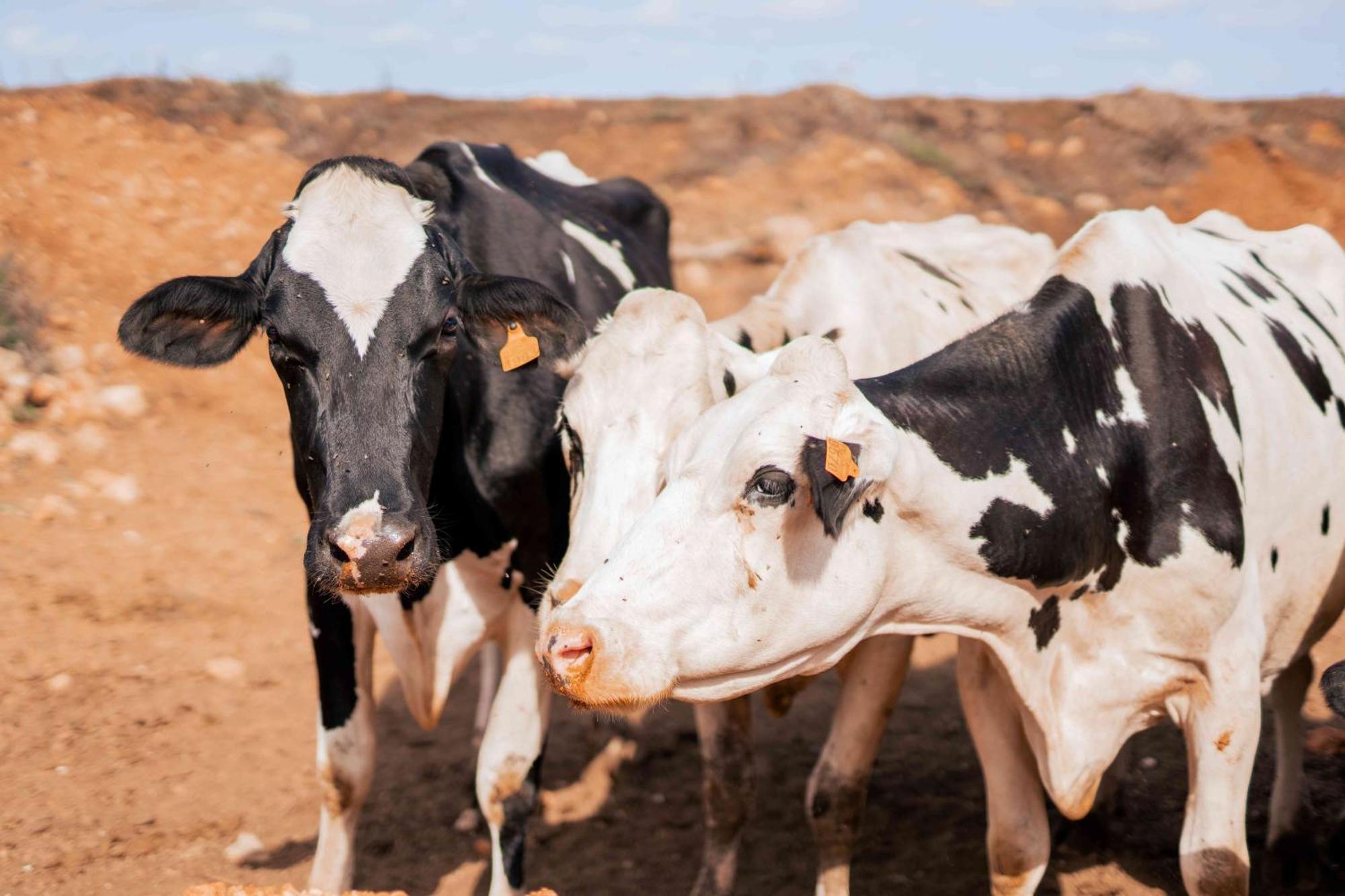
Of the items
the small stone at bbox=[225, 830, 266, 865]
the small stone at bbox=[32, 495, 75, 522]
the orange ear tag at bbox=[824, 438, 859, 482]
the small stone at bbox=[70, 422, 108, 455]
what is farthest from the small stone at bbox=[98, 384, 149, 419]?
the orange ear tag at bbox=[824, 438, 859, 482]

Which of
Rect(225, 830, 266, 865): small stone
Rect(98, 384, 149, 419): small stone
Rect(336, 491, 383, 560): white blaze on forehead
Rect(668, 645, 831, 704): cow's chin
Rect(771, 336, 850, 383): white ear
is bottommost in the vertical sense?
Rect(225, 830, 266, 865): small stone

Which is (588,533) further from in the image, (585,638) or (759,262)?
(759,262)

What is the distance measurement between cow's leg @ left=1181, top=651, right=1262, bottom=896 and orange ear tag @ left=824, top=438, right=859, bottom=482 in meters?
1.47

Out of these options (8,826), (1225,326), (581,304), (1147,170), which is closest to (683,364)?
(581,304)

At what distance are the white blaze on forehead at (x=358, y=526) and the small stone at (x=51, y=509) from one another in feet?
16.5

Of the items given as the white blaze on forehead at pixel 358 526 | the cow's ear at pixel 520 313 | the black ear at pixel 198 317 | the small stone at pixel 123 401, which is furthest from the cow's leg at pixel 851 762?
the small stone at pixel 123 401

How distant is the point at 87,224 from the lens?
1105 centimetres

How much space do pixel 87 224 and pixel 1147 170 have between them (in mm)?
11454

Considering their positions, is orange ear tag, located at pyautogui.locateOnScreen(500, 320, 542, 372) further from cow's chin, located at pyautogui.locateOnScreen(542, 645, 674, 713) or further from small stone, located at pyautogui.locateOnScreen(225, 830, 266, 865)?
small stone, located at pyautogui.locateOnScreen(225, 830, 266, 865)

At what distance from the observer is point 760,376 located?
3.85 meters

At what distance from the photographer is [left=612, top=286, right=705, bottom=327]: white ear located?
393 centimetres

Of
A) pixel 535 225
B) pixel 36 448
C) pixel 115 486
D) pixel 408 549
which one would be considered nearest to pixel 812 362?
pixel 408 549

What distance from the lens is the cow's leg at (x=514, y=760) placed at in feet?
14.3

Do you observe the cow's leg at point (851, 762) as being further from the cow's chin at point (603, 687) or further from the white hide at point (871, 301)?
the cow's chin at point (603, 687)
